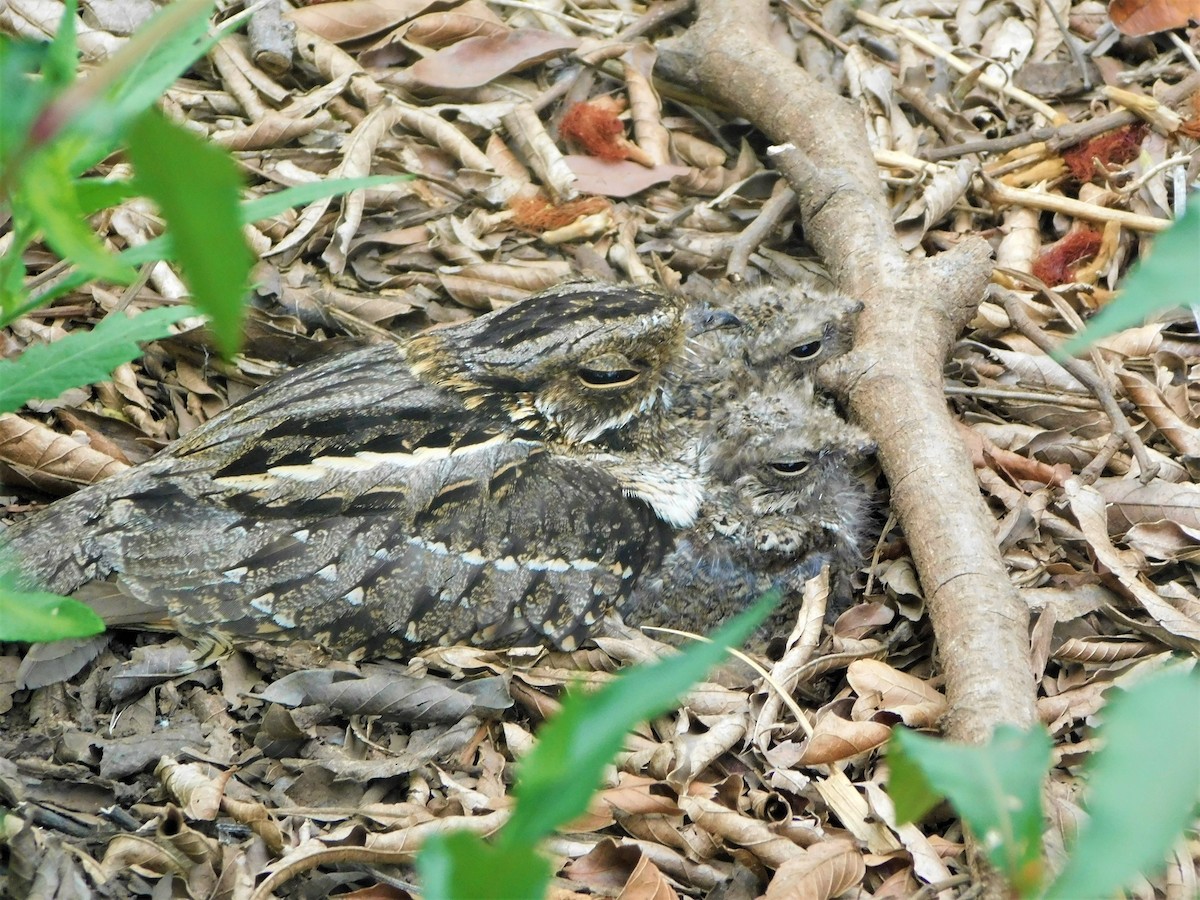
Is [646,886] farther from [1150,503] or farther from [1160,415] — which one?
[1160,415]

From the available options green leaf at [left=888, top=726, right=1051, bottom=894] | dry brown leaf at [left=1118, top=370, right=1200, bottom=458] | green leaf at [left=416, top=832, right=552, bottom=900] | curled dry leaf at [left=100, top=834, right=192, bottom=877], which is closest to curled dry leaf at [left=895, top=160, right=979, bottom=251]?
dry brown leaf at [left=1118, top=370, right=1200, bottom=458]

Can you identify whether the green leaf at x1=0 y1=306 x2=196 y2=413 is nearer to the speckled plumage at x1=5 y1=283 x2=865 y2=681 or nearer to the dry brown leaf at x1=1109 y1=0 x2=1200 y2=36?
the speckled plumage at x1=5 y1=283 x2=865 y2=681

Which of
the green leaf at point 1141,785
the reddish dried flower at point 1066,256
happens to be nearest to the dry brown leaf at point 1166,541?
the reddish dried flower at point 1066,256

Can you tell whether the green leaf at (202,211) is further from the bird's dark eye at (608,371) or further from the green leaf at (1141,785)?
the bird's dark eye at (608,371)

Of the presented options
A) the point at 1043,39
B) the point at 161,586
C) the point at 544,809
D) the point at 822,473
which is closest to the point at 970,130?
the point at 1043,39

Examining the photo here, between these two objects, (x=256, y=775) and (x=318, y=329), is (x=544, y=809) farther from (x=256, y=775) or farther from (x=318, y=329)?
(x=318, y=329)

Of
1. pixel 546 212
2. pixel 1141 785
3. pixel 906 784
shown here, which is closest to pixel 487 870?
pixel 906 784
